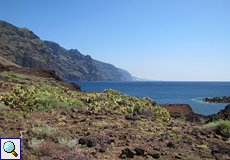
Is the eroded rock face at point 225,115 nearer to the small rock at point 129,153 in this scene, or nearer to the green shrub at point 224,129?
the green shrub at point 224,129

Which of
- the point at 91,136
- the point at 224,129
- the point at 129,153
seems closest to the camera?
the point at 129,153

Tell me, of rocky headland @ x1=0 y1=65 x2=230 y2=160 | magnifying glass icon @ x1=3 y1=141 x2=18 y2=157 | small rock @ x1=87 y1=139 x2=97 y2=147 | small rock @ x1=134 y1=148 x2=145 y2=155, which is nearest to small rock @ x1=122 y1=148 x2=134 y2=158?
rocky headland @ x1=0 y1=65 x2=230 y2=160

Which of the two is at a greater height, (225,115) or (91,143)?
(91,143)

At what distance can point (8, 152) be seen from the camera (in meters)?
3.63

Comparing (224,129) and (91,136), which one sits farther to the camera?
(224,129)

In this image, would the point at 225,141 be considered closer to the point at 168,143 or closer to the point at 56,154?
the point at 168,143

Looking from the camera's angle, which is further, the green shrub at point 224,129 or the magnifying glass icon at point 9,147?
the green shrub at point 224,129

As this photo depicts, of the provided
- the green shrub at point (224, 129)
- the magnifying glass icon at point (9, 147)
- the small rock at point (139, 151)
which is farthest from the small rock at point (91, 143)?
the green shrub at point (224, 129)

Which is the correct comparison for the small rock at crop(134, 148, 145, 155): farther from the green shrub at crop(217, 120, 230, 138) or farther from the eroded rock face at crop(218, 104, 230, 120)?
the eroded rock face at crop(218, 104, 230, 120)

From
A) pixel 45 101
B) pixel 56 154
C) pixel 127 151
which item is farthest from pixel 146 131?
pixel 45 101

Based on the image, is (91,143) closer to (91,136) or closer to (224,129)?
(91,136)

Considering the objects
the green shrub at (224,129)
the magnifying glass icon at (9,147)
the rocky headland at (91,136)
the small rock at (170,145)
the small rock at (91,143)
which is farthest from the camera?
the green shrub at (224,129)

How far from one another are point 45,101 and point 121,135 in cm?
509

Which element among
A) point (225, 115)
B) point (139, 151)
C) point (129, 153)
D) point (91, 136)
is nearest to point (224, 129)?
point (139, 151)
